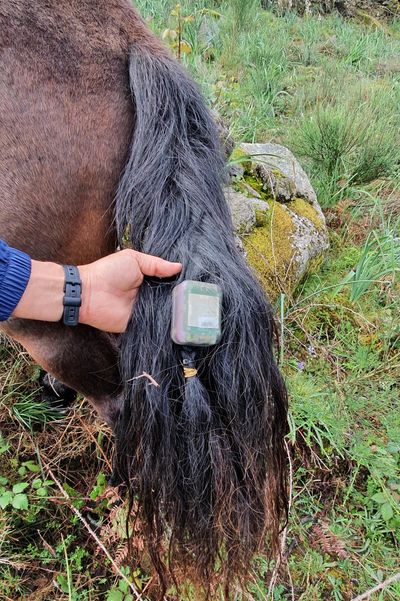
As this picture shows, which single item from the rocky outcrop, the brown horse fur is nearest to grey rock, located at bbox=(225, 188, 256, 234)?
the rocky outcrop

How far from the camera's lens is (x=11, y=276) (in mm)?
883

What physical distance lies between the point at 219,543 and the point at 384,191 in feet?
7.46

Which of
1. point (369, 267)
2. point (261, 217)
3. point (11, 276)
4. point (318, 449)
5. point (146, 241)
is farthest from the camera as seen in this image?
point (261, 217)

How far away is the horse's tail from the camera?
95cm

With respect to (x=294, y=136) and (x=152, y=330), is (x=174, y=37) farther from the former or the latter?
(x=152, y=330)

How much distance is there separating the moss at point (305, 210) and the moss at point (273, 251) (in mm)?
100

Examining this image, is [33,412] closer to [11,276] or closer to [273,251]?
[11,276]

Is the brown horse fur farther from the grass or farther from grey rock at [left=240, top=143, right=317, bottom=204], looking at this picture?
grey rock at [left=240, top=143, right=317, bottom=204]

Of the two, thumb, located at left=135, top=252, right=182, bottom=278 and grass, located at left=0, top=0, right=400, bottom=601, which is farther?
grass, located at left=0, top=0, right=400, bottom=601

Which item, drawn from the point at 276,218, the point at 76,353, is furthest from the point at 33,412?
the point at 276,218

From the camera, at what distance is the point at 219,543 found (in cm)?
107

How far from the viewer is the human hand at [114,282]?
0.95 metres

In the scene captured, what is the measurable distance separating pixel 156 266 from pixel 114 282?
0.10m

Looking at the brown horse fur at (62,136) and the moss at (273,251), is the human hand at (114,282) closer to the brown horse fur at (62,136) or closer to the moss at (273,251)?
the brown horse fur at (62,136)
